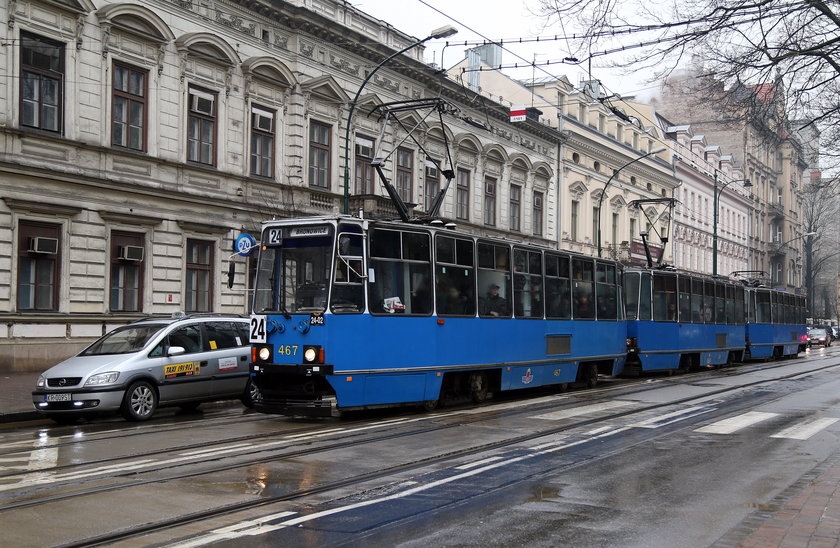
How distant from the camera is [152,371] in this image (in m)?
14.7

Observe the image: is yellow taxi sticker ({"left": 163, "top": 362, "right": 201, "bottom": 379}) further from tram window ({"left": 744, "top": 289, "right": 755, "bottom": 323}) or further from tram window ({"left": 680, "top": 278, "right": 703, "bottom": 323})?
tram window ({"left": 744, "top": 289, "right": 755, "bottom": 323})

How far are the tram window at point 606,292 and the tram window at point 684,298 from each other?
6014 millimetres

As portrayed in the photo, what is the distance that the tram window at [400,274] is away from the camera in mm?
13945

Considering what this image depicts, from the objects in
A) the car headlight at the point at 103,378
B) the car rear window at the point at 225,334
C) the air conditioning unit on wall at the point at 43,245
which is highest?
the air conditioning unit on wall at the point at 43,245

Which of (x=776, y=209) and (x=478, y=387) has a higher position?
(x=776, y=209)

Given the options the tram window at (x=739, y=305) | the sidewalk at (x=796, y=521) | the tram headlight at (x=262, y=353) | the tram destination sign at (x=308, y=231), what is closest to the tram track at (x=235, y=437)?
the tram headlight at (x=262, y=353)

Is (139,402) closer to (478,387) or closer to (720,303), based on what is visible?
(478,387)

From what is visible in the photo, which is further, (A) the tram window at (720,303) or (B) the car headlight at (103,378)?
(A) the tram window at (720,303)

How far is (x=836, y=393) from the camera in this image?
802 inches

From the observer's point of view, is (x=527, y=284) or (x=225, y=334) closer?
(x=225, y=334)

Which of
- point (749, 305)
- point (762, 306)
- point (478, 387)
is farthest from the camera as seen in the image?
point (762, 306)

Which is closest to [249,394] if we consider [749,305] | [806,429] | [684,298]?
[806,429]

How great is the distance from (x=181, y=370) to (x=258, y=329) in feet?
7.50

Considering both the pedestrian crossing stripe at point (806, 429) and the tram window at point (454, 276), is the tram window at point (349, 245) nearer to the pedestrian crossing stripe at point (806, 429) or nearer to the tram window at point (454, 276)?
the tram window at point (454, 276)
